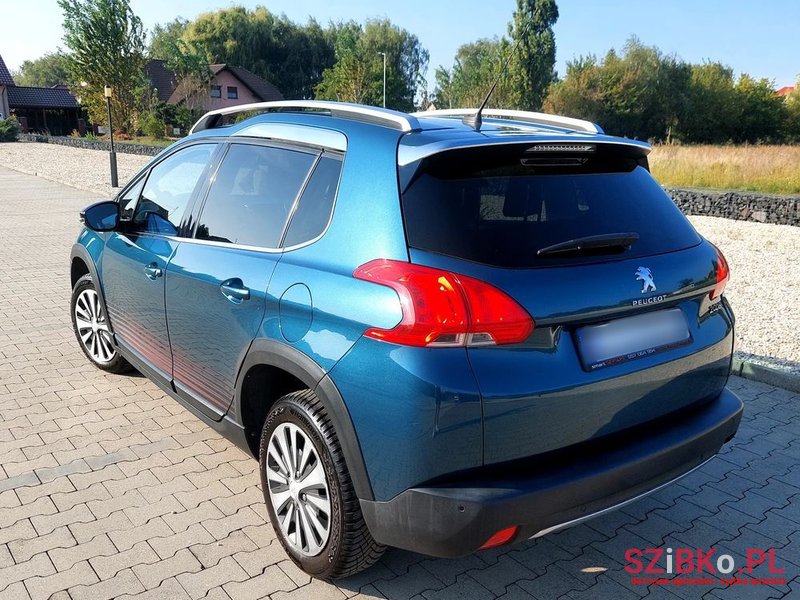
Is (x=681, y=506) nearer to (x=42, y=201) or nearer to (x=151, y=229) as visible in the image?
(x=151, y=229)

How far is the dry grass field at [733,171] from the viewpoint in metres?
16.0

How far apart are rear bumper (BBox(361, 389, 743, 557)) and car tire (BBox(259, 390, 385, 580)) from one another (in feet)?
0.51

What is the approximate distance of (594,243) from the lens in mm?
2465

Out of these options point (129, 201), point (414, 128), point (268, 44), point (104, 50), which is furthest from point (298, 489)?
point (268, 44)

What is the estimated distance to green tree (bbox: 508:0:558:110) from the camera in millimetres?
59875

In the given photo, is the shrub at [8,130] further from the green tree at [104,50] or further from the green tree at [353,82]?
the green tree at [353,82]

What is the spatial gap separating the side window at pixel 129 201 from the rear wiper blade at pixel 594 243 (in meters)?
2.87

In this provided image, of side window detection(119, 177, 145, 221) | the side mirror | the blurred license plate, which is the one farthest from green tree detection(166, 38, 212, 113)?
the blurred license plate

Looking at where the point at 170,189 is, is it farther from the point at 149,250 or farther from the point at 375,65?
the point at 375,65

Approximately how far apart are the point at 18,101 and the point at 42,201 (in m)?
55.2

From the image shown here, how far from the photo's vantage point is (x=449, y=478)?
2223mm

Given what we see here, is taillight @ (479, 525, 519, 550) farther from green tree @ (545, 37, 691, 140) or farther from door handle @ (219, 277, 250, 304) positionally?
green tree @ (545, 37, 691, 140)

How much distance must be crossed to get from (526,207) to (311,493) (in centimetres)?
138

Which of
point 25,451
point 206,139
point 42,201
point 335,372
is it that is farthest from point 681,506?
point 42,201
